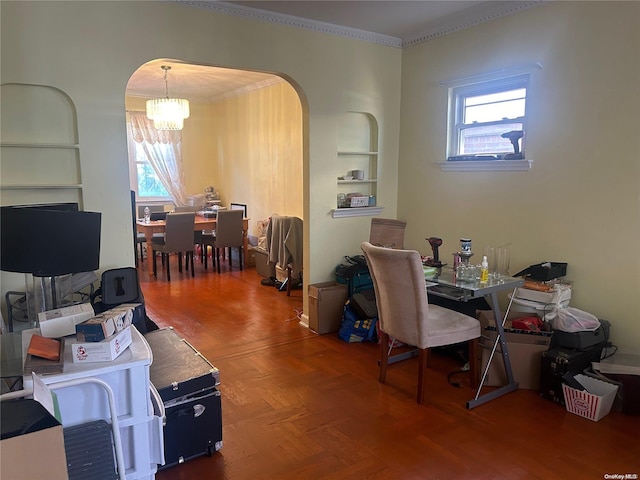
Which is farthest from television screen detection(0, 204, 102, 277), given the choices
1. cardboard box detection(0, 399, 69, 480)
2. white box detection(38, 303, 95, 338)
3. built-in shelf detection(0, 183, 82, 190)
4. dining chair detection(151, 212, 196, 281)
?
dining chair detection(151, 212, 196, 281)

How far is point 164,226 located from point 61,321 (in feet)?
15.0

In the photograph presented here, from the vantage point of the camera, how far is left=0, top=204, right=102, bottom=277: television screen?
2.03 metres

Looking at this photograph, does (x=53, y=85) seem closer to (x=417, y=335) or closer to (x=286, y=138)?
(x=417, y=335)

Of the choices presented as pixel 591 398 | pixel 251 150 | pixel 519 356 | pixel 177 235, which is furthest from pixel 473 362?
pixel 251 150

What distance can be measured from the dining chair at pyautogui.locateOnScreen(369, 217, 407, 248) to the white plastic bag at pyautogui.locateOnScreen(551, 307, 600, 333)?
1.48 meters

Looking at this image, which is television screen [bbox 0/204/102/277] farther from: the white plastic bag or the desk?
the desk

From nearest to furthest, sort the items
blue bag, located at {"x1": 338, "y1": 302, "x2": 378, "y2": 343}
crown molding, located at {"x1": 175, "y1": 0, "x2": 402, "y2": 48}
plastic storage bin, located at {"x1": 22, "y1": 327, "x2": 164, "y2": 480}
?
plastic storage bin, located at {"x1": 22, "y1": 327, "x2": 164, "y2": 480} < crown molding, located at {"x1": 175, "y1": 0, "x2": 402, "y2": 48} < blue bag, located at {"x1": 338, "y1": 302, "x2": 378, "y2": 343}

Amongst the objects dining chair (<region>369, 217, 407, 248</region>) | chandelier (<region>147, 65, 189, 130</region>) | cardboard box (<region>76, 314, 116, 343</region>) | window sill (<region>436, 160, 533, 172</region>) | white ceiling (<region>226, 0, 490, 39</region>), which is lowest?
cardboard box (<region>76, 314, 116, 343</region>)

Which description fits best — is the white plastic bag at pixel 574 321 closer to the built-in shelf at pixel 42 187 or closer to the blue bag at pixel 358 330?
the blue bag at pixel 358 330

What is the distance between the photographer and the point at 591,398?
272cm

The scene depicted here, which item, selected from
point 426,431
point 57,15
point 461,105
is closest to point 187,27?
point 57,15

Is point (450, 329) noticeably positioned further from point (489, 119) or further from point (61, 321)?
point (61, 321)

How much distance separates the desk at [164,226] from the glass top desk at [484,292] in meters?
4.12

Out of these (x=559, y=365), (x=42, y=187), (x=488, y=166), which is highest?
(x=488, y=166)
